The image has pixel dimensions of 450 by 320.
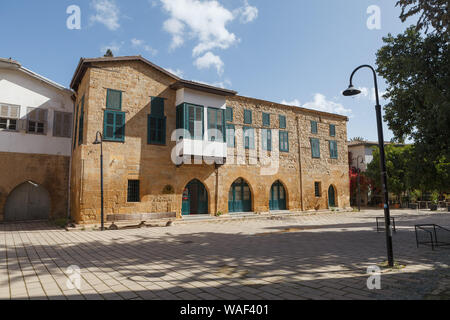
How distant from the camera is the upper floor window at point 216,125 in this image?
16.2 meters

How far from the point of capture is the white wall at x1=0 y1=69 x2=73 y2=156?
1482 cm

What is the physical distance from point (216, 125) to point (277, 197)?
7847mm

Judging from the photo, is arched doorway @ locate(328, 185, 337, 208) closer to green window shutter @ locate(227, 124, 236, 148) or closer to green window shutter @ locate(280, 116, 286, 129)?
green window shutter @ locate(280, 116, 286, 129)

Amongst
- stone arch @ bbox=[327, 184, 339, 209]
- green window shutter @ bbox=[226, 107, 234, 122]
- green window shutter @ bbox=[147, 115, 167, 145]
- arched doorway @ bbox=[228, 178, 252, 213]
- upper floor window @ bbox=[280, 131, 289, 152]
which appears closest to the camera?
green window shutter @ bbox=[147, 115, 167, 145]

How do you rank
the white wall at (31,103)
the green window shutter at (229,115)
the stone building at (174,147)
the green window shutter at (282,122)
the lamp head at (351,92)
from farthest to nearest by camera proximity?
the green window shutter at (282,122)
the green window shutter at (229,115)
the white wall at (31,103)
the stone building at (174,147)
the lamp head at (351,92)

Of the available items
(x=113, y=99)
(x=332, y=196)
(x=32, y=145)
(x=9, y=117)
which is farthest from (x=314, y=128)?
(x=9, y=117)

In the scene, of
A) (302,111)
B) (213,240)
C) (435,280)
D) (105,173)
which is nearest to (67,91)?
(105,173)

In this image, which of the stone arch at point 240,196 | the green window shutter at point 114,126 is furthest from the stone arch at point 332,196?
the green window shutter at point 114,126

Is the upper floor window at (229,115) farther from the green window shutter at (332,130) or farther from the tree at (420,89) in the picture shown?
the green window shutter at (332,130)

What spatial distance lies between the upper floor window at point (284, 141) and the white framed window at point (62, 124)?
1417 centimetres

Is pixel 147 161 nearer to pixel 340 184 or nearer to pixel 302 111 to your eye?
pixel 302 111

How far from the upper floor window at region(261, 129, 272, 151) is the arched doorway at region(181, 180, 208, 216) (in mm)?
5624

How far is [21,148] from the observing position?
1492 centimetres

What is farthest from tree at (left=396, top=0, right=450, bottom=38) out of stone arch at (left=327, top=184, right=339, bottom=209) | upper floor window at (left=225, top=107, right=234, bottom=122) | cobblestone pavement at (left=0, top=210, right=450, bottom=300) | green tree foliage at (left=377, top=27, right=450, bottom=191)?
stone arch at (left=327, top=184, right=339, bottom=209)
